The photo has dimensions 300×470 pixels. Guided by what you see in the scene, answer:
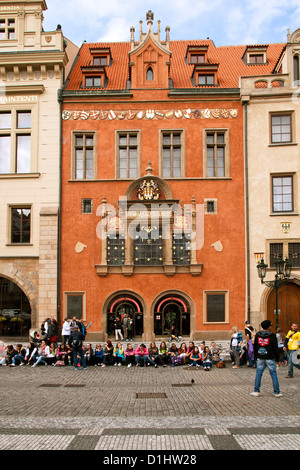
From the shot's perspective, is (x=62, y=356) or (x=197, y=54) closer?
(x=62, y=356)

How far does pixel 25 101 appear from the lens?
86.9ft

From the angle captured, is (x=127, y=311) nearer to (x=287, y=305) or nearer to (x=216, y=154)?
(x=287, y=305)

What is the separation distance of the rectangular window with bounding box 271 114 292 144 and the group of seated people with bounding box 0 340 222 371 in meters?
12.2

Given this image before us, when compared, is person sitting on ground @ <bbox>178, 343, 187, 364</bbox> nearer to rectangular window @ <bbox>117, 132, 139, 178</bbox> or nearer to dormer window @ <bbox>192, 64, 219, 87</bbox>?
rectangular window @ <bbox>117, 132, 139, 178</bbox>

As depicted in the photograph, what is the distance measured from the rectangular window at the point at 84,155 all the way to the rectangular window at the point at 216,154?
19.9 feet

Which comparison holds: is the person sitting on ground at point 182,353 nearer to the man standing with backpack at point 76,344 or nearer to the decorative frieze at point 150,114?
the man standing with backpack at point 76,344

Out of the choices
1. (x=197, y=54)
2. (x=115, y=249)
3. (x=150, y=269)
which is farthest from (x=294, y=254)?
(x=197, y=54)

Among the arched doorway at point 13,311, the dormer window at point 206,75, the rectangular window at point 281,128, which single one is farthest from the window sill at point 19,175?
the rectangular window at point 281,128

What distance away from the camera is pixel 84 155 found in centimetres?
2636

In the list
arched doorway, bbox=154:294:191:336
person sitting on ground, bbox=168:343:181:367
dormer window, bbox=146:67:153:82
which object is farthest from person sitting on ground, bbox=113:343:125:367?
dormer window, bbox=146:67:153:82

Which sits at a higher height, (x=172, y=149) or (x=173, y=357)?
(x=172, y=149)

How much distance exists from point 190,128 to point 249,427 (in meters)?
19.6

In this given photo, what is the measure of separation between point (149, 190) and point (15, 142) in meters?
7.47

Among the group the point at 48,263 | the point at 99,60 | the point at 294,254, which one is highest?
the point at 99,60
